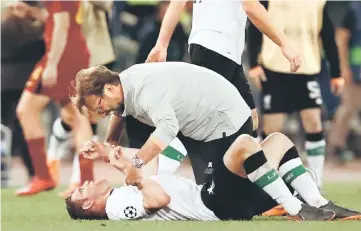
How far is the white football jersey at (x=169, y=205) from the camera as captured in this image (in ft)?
27.1

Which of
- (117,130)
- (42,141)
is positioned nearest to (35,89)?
(42,141)

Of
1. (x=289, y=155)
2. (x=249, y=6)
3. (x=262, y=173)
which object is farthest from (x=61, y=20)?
(x=262, y=173)

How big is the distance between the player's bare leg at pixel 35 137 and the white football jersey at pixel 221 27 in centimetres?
282

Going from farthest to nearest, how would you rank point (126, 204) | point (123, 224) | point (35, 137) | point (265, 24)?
1. point (35, 137)
2. point (265, 24)
3. point (126, 204)
4. point (123, 224)

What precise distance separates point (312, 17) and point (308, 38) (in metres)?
0.20

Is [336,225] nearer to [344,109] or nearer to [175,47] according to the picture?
[175,47]

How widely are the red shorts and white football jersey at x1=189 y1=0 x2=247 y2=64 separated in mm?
2347

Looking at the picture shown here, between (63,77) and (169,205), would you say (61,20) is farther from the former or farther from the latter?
(169,205)

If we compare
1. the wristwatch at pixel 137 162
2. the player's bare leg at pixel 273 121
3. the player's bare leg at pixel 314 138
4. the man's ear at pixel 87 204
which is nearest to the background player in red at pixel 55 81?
the player's bare leg at pixel 273 121

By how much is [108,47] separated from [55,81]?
2.79ft

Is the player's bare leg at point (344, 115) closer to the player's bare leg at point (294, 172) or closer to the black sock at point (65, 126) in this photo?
the black sock at point (65, 126)

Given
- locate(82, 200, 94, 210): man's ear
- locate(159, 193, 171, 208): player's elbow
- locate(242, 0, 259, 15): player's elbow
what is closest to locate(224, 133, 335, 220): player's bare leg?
locate(159, 193, 171, 208): player's elbow

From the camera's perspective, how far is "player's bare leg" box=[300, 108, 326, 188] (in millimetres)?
11594

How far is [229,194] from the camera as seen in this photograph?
8.19 meters
